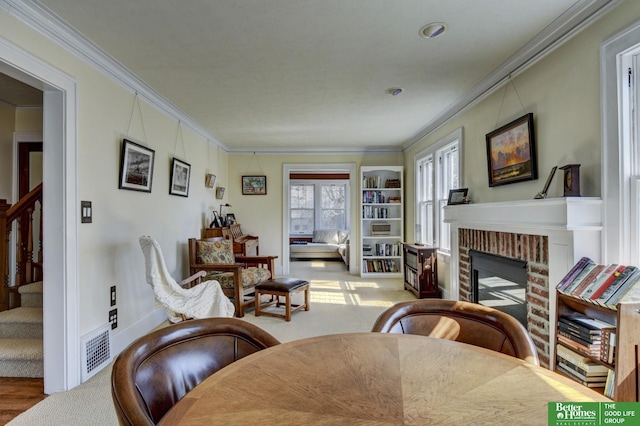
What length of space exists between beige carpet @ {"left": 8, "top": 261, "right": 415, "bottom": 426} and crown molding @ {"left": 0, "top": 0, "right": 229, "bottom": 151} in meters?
2.33

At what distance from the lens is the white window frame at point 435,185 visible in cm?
395

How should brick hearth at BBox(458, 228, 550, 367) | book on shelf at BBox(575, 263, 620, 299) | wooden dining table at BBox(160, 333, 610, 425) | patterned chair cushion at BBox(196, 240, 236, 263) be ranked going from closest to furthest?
1. wooden dining table at BBox(160, 333, 610, 425)
2. book on shelf at BBox(575, 263, 620, 299)
3. brick hearth at BBox(458, 228, 550, 367)
4. patterned chair cushion at BBox(196, 240, 236, 263)

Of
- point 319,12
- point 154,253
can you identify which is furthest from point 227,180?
point 319,12

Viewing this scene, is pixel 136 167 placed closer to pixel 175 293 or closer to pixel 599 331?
pixel 175 293

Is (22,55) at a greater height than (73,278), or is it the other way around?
(22,55)

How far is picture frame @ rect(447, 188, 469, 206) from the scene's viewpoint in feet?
11.7

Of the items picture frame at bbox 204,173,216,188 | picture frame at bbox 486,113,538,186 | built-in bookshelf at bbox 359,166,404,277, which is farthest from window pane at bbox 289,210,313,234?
picture frame at bbox 486,113,538,186

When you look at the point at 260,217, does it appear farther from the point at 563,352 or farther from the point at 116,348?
the point at 563,352

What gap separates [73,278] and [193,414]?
6.83 ft

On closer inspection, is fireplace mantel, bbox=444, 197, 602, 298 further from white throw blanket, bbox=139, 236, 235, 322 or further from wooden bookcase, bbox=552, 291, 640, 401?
white throw blanket, bbox=139, 236, 235, 322

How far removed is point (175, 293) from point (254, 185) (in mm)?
3490

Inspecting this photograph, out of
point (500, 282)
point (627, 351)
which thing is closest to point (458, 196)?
point (500, 282)

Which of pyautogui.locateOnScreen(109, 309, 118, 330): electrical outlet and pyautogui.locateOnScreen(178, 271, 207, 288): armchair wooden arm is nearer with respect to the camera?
pyautogui.locateOnScreen(109, 309, 118, 330): electrical outlet

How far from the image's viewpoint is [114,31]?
A: 2.19 m
